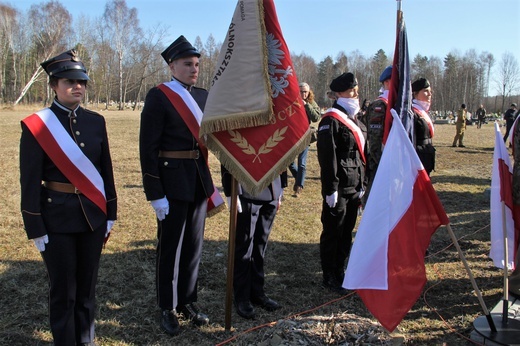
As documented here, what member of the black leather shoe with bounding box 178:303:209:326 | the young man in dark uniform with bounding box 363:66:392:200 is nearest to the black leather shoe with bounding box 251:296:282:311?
the black leather shoe with bounding box 178:303:209:326

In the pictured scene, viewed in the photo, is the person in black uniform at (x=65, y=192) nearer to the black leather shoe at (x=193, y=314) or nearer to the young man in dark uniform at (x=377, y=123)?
the black leather shoe at (x=193, y=314)

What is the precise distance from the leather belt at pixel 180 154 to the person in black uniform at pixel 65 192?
1.68ft

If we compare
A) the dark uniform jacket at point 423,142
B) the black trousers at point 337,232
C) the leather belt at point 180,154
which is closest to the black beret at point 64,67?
the leather belt at point 180,154

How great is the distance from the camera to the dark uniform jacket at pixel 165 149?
3.14m

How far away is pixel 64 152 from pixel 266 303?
2208 mm

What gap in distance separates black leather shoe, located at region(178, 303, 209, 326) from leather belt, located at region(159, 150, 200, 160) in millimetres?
1304

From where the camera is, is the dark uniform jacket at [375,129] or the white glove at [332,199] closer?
the white glove at [332,199]

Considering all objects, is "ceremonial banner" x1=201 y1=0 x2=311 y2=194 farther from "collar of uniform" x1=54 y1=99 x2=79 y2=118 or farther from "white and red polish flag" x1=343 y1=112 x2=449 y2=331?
"collar of uniform" x1=54 y1=99 x2=79 y2=118

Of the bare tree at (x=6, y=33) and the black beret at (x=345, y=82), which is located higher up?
the bare tree at (x=6, y=33)

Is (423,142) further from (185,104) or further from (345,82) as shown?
(185,104)

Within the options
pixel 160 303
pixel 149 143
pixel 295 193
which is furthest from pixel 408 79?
pixel 295 193

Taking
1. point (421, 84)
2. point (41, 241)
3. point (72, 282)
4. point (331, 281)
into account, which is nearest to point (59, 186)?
point (41, 241)

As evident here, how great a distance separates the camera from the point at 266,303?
3814 mm

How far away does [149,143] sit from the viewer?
3135mm
